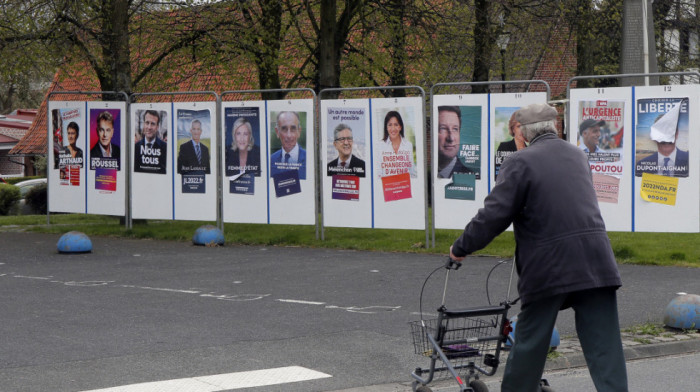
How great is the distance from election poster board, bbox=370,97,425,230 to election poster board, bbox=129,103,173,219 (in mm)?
3974

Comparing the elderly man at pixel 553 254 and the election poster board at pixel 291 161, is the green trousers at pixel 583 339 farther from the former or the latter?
the election poster board at pixel 291 161

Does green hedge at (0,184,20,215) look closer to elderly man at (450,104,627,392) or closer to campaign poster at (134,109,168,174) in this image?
campaign poster at (134,109,168,174)

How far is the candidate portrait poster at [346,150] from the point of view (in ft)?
49.1

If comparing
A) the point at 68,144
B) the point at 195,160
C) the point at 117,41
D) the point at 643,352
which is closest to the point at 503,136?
the point at 195,160

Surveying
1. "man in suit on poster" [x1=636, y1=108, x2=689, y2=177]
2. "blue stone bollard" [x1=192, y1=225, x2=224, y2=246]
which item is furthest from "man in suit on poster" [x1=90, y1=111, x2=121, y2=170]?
"man in suit on poster" [x1=636, y1=108, x2=689, y2=177]

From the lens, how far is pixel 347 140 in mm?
15086

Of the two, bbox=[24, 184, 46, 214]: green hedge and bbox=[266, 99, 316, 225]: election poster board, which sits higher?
bbox=[266, 99, 316, 225]: election poster board

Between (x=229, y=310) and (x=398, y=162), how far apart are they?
219 inches

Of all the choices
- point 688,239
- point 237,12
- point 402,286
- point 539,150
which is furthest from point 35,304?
point 237,12

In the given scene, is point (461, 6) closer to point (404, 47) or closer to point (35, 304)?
point (404, 47)

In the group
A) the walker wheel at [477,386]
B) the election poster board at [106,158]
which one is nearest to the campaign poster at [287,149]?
the election poster board at [106,158]

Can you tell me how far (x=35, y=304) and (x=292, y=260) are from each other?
4527mm

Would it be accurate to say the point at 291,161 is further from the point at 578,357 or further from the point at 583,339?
the point at 583,339

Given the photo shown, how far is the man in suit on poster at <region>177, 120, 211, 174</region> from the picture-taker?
53.8 ft
